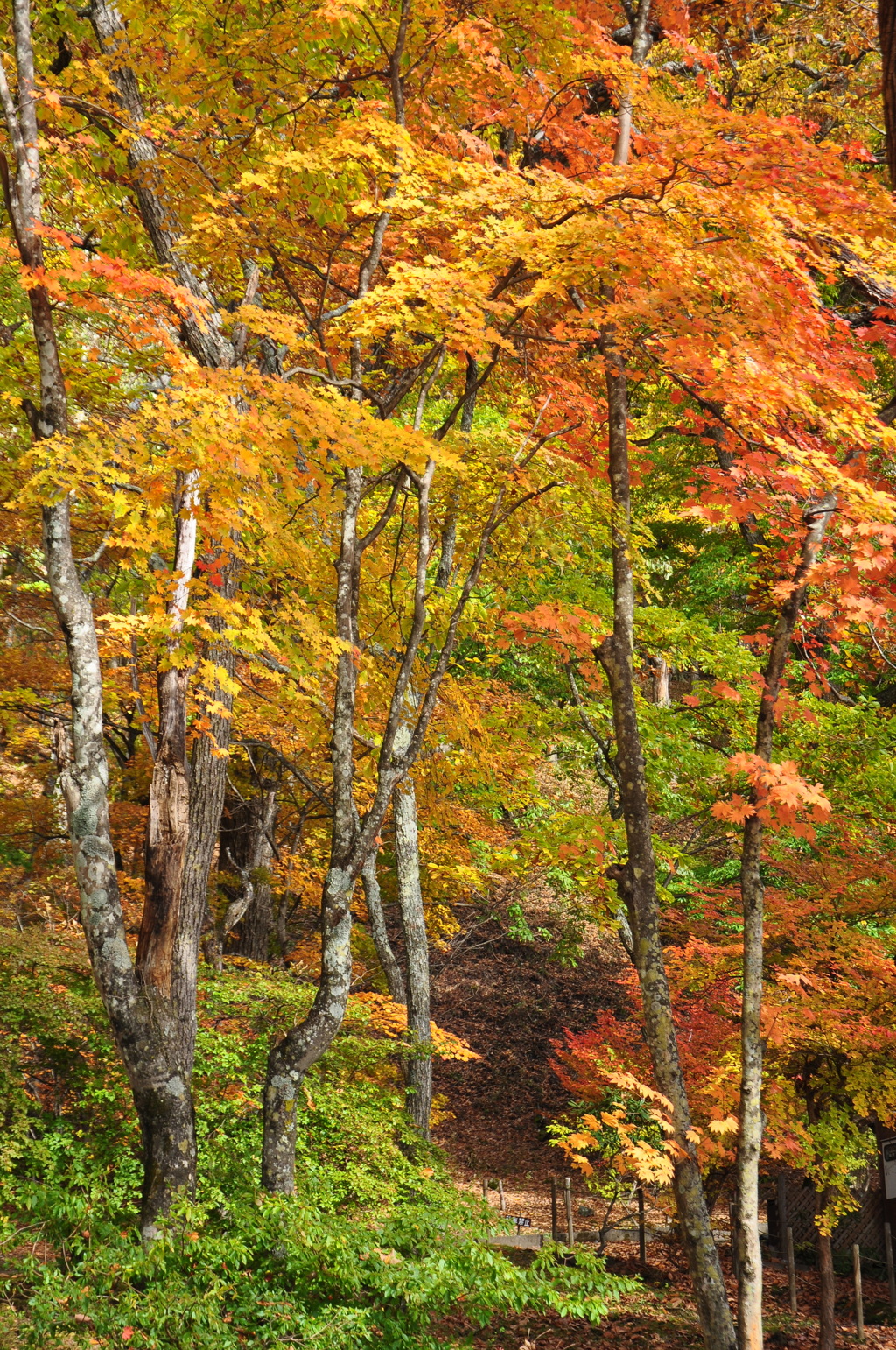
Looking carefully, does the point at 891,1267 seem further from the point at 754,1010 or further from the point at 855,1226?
the point at 754,1010

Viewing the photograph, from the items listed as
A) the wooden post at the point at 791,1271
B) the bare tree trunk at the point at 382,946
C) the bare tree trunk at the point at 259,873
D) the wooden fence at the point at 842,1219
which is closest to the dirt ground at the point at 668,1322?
the wooden post at the point at 791,1271

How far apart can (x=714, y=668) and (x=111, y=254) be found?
721 centimetres

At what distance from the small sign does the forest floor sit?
111 cm

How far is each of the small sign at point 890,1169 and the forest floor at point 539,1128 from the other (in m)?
1.11

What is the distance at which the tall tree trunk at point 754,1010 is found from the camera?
5289 mm

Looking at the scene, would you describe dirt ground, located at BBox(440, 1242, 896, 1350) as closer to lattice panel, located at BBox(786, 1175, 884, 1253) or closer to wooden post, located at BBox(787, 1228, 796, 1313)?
wooden post, located at BBox(787, 1228, 796, 1313)

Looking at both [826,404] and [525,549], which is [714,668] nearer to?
[525,549]

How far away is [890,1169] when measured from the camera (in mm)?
11695

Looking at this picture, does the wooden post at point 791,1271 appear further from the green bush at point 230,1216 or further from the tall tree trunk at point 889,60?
the tall tree trunk at point 889,60

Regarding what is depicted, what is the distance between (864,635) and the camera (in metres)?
11.8

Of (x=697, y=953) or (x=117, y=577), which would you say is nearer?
(x=697, y=953)

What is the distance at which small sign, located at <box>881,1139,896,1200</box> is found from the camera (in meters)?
11.6

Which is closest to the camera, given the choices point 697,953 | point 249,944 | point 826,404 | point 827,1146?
point 826,404

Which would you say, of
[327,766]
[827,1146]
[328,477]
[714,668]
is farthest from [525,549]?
[827,1146]
